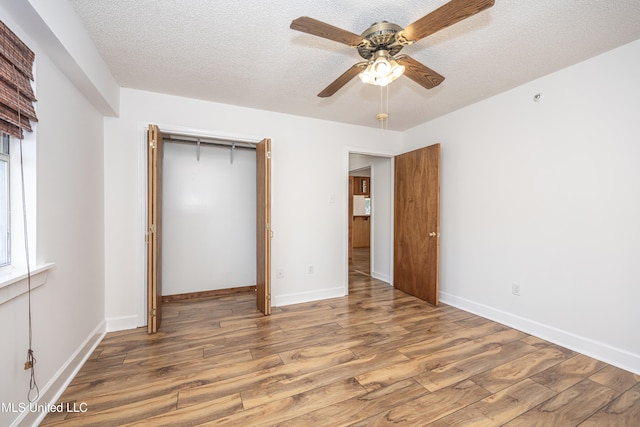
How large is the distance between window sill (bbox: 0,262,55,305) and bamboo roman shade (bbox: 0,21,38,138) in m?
0.72

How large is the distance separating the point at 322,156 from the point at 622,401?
11.3ft

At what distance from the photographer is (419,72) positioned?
1885mm

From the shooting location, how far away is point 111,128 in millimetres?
2686

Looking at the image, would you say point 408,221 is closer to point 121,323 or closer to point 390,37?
point 390,37

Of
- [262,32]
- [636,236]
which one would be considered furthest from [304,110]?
[636,236]

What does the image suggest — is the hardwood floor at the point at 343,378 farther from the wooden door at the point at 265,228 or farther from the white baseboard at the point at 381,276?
the white baseboard at the point at 381,276

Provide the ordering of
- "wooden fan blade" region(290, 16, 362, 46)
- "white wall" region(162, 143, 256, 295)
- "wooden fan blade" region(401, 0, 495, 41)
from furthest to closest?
"white wall" region(162, 143, 256, 295) → "wooden fan blade" region(290, 16, 362, 46) → "wooden fan blade" region(401, 0, 495, 41)

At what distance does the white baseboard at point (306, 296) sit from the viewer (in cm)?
344

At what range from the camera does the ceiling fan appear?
1.30m

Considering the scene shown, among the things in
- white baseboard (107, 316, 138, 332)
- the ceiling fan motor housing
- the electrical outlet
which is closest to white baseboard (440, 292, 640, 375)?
the electrical outlet

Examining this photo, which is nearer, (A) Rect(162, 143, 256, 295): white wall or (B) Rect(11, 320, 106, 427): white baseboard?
(B) Rect(11, 320, 106, 427): white baseboard

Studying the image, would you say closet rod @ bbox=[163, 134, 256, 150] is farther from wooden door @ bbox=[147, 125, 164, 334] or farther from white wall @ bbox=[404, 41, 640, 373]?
white wall @ bbox=[404, 41, 640, 373]

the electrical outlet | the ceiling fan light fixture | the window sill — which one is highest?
the ceiling fan light fixture

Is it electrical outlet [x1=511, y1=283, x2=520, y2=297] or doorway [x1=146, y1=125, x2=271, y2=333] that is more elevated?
doorway [x1=146, y1=125, x2=271, y2=333]
